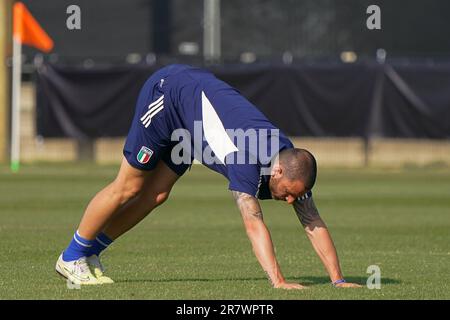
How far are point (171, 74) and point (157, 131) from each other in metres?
0.47

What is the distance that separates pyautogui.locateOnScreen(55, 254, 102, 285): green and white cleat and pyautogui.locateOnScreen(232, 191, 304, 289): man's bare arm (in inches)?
61.2

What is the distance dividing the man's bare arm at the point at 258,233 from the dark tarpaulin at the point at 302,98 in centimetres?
2004

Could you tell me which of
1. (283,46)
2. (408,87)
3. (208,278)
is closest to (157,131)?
(208,278)

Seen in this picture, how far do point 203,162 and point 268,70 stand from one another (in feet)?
65.8

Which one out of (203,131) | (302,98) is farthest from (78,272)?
(302,98)

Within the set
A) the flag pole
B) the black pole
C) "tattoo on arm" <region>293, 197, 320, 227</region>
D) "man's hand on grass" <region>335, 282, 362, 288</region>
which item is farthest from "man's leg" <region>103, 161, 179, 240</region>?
the black pole

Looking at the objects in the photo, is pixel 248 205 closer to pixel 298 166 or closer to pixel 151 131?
pixel 298 166

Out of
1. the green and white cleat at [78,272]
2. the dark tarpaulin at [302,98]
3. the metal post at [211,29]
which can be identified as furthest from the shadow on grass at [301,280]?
the metal post at [211,29]

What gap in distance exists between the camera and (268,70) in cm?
2973

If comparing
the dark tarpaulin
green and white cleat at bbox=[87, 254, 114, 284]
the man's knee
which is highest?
the man's knee

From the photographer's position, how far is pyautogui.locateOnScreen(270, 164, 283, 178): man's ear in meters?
9.18

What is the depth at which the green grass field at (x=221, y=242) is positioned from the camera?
9.94 metres

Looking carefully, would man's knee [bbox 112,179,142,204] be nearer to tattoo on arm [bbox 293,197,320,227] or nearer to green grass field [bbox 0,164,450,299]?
green grass field [bbox 0,164,450,299]

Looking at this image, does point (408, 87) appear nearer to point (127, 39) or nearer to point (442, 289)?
point (127, 39)
